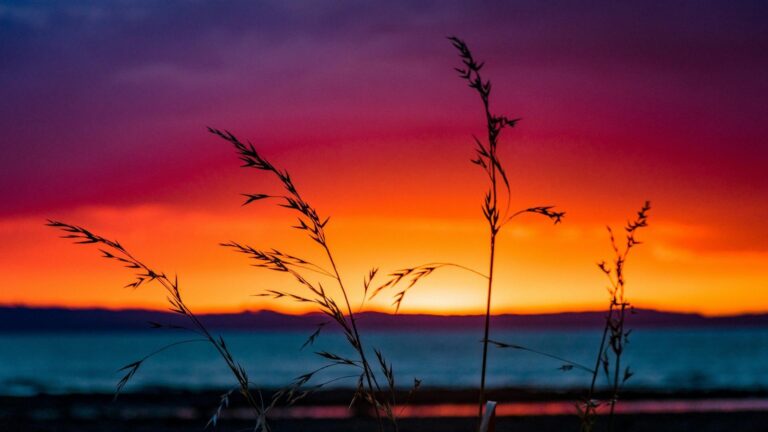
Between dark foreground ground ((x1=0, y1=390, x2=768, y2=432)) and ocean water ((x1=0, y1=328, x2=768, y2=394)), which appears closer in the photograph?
dark foreground ground ((x1=0, y1=390, x2=768, y2=432))

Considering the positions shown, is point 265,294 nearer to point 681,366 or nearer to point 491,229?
point 491,229

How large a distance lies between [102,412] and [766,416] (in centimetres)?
1588

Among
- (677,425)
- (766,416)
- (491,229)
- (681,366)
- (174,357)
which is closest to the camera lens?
(491,229)

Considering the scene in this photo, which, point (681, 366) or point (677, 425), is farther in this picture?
point (681, 366)

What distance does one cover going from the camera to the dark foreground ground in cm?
2042

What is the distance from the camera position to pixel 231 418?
2186cm

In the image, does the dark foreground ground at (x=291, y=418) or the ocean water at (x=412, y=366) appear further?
the ocean water at (x=412, y=366)

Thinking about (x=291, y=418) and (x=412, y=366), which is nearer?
(x=291, y=418)

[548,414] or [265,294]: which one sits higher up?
[265,294]

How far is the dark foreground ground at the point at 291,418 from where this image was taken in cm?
2042

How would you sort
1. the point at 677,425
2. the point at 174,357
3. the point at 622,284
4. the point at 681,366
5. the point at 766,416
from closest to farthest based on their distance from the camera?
the point at 622,284, the point at 677,425, the point at 766,416, the point at 681,366, the point at 174,357

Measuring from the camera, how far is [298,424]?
70.7ft

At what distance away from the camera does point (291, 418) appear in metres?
23.1

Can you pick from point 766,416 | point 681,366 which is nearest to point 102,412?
point 766,416
